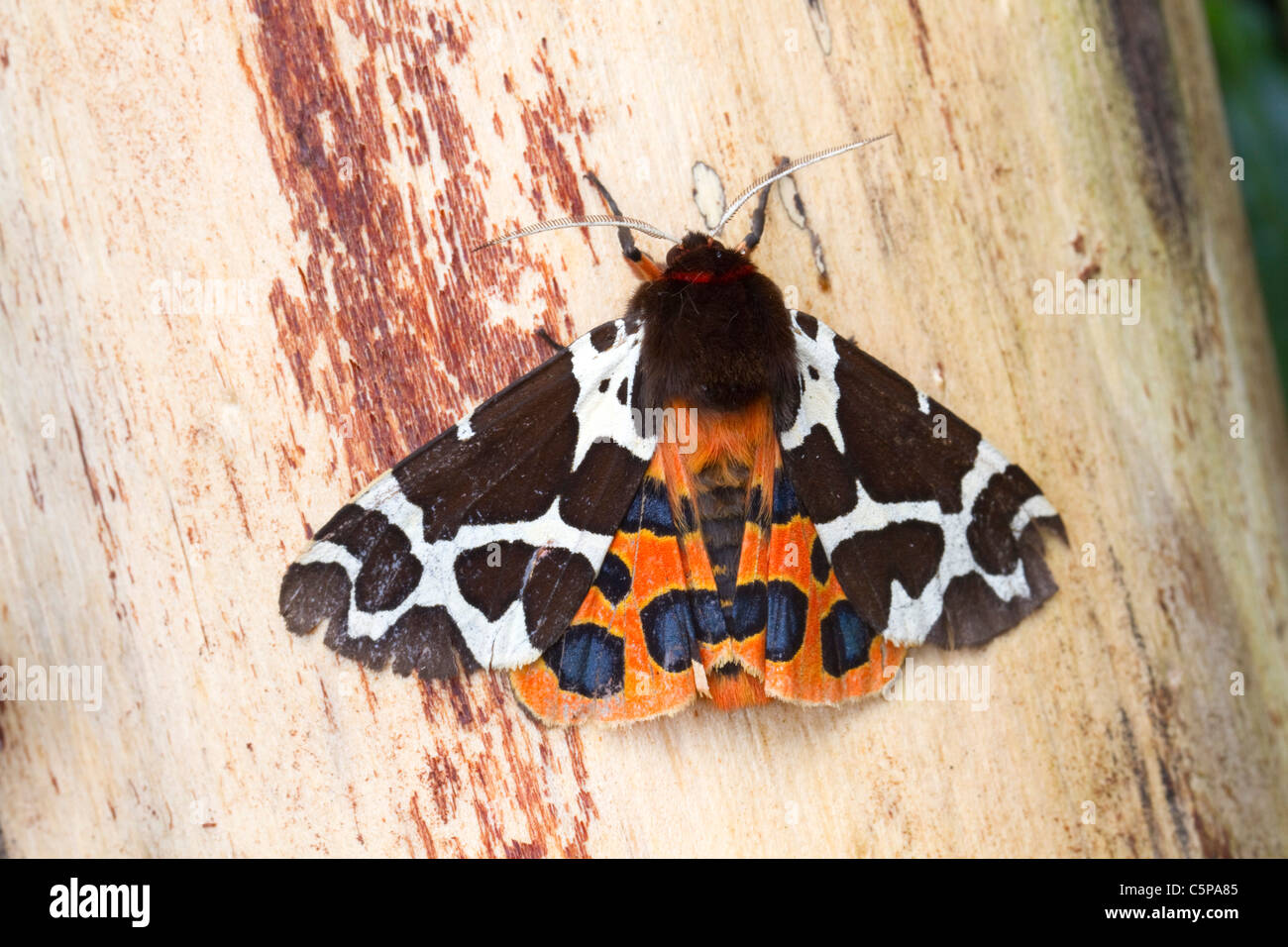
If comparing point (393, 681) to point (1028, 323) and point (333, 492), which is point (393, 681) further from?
point (1028, 323)

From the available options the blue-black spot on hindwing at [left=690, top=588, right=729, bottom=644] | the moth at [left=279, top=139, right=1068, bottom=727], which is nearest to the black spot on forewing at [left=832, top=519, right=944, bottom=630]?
the moth at [left=279, top=139, right=1068, bottom=727]

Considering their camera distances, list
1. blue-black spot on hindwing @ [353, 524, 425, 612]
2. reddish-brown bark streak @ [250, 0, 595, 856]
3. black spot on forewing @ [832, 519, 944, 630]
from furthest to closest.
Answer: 1. black spot on forewing @ [832, 519, 944, 630]
2. blue-black spot on hindwing @ [353, 524, 425, 612]
3. reddish-brown bark streak @ [250, 0, 595, 856]

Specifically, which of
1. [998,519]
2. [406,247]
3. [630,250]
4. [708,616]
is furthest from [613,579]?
[998,519]

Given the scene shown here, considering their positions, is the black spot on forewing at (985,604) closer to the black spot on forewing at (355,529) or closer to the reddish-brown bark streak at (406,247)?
the reddish-brown bark streak at (406,247)

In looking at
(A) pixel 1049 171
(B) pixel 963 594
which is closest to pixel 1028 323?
(A) pixel 1049 171

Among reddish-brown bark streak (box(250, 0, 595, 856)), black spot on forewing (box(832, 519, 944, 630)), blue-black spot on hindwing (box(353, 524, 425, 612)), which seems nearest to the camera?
reddish-brown bark streak (box(250, 0, 595, 856))

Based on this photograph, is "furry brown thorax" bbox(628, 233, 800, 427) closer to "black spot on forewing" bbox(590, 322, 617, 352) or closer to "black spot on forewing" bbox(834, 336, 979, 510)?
"black spot on forewing" bbox(590, 322, 617, 352)

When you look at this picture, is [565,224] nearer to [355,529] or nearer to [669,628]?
[355,529]
